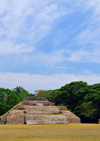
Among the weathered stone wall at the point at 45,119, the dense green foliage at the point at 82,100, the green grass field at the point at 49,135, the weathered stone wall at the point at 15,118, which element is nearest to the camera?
the green grass field at the point at 49,135

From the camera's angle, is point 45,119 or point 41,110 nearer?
point 45,119

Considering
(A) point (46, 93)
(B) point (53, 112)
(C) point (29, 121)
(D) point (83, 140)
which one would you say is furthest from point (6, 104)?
(D) point (83, 140)

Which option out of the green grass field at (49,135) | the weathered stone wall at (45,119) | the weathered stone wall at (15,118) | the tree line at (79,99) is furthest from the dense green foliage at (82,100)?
the green grass field at (49,135)

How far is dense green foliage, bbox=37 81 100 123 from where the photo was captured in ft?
106

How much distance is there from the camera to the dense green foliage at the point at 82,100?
32406 mm

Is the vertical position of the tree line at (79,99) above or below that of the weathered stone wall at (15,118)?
above

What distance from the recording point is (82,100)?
37688 mm

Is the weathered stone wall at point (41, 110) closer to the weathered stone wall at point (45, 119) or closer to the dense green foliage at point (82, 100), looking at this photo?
the weathered stone wall at point (45, 119)

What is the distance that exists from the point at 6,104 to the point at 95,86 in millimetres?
24852

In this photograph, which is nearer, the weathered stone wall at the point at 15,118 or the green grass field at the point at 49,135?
the green grass field at the point at 49,135

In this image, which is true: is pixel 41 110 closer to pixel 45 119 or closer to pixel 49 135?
pixel 45 119

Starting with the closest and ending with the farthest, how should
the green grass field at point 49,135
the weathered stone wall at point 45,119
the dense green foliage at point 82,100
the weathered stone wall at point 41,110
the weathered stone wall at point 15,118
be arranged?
the green grass field at point 49,135 → the weathered stone wall at point 45,119 → the weathered stone wall at point 15,118 → the weathered stone wall at point 41,110 → the dense green foliage at point 82,100

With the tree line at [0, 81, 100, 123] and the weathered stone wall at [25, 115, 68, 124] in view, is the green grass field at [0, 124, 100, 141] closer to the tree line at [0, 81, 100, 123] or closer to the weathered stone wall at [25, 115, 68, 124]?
the weathered stone wall at [25, 115, 68, 124]

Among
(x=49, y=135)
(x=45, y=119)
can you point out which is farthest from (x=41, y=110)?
(x=49, y=135)
